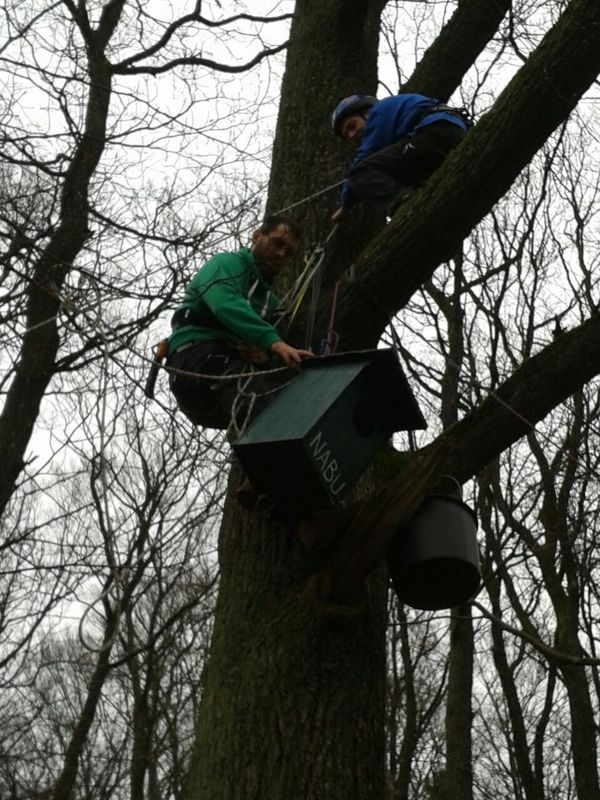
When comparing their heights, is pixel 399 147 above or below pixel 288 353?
above

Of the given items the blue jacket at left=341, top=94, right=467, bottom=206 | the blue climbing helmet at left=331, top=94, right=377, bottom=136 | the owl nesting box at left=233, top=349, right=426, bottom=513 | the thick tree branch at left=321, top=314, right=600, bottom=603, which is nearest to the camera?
the owl nesting box at left=233, top=349, right=426, bottom=513

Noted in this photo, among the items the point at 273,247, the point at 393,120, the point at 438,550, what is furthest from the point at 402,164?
the point at 438,550

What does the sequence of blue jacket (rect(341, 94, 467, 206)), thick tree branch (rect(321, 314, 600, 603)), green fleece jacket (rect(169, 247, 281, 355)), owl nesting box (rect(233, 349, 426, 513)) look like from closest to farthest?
owl nesting box (rect(233, 349, 426, 513)) < thick tree branch (rect(321, 314, 600, 603)) < green fleece jacket (rect(169, 247, 281, 355)) < blue jacket (rect(341, 94, 467, 206))

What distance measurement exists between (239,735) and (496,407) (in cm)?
118

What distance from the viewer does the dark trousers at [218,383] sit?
294 cm

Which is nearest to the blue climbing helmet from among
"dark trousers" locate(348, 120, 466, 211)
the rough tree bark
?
"dark trousers" locate(348, 120, 466, 211)

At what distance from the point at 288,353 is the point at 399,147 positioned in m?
1.09

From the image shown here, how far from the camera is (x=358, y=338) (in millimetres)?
3061

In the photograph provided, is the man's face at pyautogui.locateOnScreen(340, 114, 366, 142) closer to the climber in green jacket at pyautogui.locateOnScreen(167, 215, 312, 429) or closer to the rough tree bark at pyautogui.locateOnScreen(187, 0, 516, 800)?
the climber in green jacket at pyautogui.locateOnScreen(167, 215, 312, 429)

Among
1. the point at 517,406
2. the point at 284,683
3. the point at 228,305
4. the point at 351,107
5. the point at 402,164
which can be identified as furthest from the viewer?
the point at 351,107

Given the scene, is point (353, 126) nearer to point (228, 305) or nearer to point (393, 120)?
point (393, 120)

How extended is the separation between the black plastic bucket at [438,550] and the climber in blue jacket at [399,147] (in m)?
1.32

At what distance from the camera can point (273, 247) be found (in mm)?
3301

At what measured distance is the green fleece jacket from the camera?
291 cm
